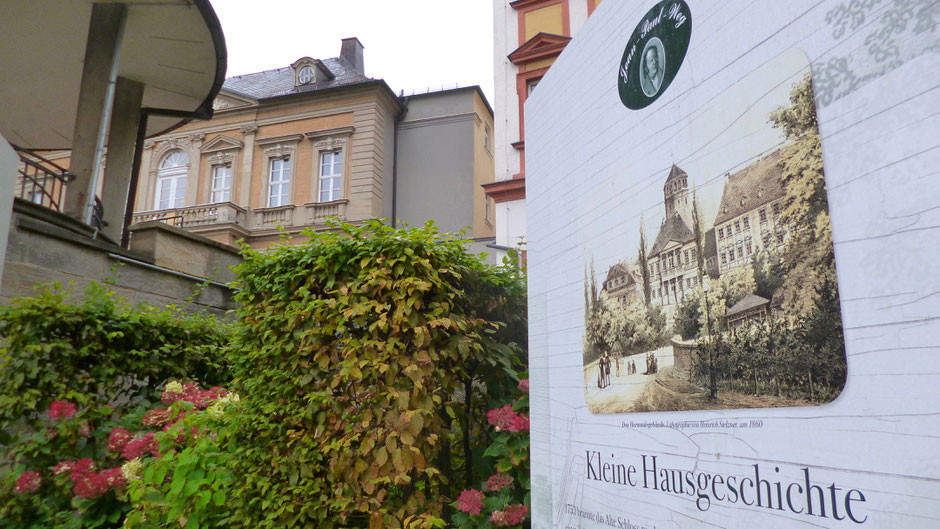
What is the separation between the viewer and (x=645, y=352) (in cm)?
192

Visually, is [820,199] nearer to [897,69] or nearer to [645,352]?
[897,69]

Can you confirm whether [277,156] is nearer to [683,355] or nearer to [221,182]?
[221,182]

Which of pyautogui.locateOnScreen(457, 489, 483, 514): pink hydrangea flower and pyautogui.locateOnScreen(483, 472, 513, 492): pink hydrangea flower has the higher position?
pyautogui.locateOnScreen(483, 472, 513, 492): pink hydrangea flower

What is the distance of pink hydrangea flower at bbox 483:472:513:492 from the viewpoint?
3196mm

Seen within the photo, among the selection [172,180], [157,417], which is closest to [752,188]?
[157,417]

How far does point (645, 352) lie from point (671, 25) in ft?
3.12

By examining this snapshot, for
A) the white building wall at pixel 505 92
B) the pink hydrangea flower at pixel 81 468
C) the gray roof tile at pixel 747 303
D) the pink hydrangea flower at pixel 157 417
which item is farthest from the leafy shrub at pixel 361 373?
the white building wall at pixel 505 92

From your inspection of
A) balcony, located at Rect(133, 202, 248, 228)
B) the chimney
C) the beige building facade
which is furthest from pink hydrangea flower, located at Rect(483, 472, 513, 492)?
the chimney

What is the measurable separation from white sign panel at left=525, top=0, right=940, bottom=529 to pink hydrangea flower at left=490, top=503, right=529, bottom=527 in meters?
0.65

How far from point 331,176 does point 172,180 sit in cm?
630

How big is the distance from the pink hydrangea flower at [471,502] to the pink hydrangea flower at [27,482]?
2918 mm

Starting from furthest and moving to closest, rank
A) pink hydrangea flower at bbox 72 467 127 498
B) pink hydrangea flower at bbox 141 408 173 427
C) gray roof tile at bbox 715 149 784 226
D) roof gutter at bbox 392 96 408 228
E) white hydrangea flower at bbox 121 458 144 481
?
roof gutter at bbox 392 96 408 228 → pink hydrangea flower at bbox 141 408 173 427 → pink hydrangea flower at bbox 72 467 127 498 → white hydrangea flower at bbox 121 458 144 481 → gray roof tile at bbox 715 149 784 226

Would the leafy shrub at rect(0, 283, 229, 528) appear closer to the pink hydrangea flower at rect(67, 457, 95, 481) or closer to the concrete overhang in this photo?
the pink hydrangea flower at rect(67, 457, 95, 481)

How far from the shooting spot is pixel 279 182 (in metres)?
21.7
